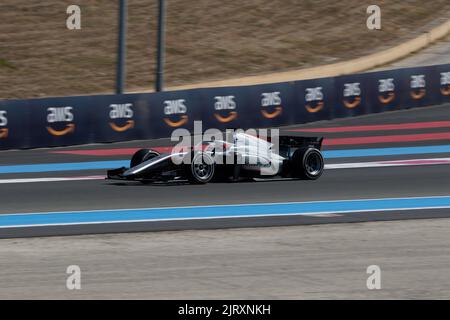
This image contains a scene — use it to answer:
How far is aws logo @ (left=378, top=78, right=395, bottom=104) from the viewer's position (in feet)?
92.8

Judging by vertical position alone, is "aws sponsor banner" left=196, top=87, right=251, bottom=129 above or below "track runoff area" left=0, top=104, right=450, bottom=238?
above

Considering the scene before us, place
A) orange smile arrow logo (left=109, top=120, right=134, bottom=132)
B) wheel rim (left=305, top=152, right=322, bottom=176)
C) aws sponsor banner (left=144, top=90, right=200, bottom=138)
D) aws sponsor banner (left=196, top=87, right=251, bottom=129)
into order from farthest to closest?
aws sponsor banner (left=196, top=87, right=251, bottom=129) < aws sponsor banner (left=144, top=90, right=200, bottom=138) < orange smile arrow logo (left=109, top=120, right=134, bottom=132) < wheel rim (left=305, top=152, right=322, bottom=176)

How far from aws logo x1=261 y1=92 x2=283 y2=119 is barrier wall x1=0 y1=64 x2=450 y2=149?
2 cm

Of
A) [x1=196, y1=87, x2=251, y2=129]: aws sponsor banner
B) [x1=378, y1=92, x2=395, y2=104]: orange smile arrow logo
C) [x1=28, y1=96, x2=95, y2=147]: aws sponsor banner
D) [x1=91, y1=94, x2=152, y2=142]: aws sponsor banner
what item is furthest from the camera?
[x1=378, y1=92, x2=395, y2=104]: orange smile arrow logo

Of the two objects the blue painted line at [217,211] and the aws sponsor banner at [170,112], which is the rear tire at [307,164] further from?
the aws sponsor banner at [170,112]

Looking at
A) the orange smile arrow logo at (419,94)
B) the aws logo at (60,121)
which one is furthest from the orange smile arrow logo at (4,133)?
the orange smile arrow logo at (419,94)

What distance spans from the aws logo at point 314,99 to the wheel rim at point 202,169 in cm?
940

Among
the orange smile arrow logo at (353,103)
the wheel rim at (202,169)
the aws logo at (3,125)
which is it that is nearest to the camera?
the wheel rim at (202,169)

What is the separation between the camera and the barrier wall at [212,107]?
Result: 2295 centimetres

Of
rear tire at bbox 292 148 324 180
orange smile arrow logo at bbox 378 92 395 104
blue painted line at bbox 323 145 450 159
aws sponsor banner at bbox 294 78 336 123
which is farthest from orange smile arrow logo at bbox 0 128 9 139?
orange smile arrow logo at bbox 378 92 395 104

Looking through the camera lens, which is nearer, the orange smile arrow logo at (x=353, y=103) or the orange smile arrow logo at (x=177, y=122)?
the orange smile arrow logo at (x=177, y=122)

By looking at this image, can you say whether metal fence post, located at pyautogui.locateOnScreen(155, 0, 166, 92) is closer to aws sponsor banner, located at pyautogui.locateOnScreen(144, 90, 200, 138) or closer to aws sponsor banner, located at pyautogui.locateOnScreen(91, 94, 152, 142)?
aws sponsor banner, located at pyautogui.locateOnScreen(144, 90, 200, 138)

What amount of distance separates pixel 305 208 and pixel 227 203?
118cm

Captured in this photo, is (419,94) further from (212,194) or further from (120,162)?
(212,194)
